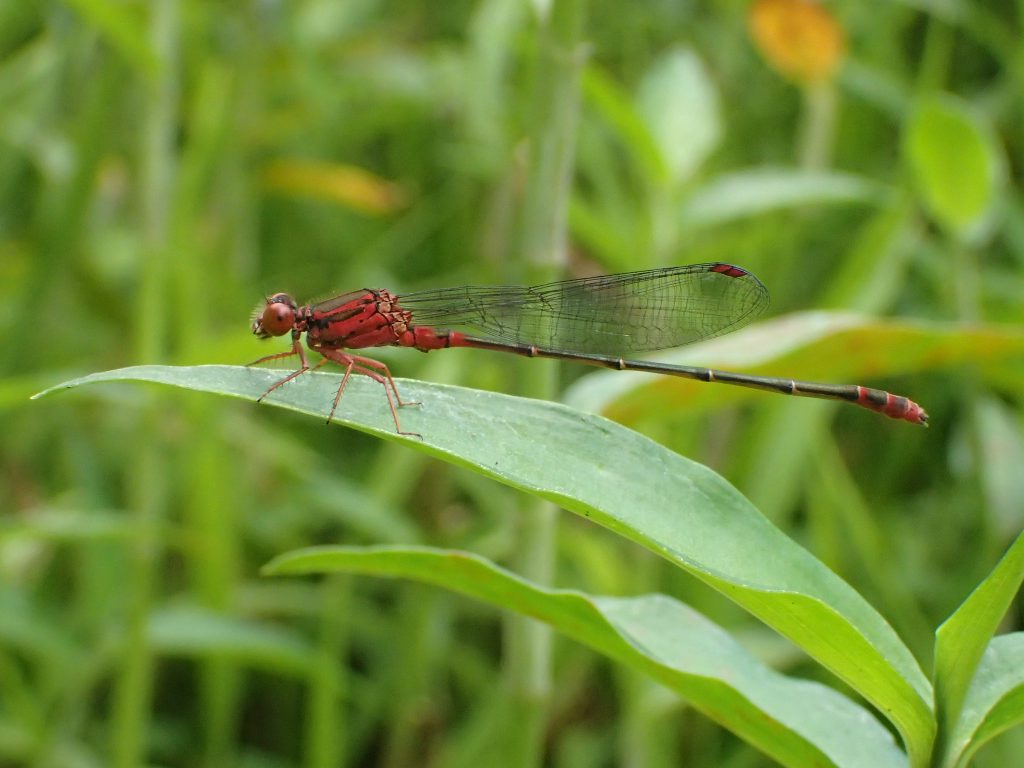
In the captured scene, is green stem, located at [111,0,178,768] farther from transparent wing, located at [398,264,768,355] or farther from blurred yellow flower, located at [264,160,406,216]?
blurred yellow flower, located at [264,160,406,216]

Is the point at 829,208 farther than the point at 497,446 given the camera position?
Yes

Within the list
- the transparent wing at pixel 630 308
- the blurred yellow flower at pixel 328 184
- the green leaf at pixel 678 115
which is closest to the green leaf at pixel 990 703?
the transparent wing at pixel 630 308

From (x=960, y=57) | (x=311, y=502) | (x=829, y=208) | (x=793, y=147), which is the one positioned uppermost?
(x=960, y=57)

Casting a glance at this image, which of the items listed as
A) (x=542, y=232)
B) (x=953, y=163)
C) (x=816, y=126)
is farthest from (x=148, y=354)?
(x=816, y=126)

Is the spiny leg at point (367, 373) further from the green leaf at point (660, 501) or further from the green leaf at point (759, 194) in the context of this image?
the green leaf at point (759, 194)

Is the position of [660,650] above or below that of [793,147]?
below

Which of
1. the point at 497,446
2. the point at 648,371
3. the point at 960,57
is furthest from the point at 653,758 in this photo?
the point at 960,57

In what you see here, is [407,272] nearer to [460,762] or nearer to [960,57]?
[460,762]
